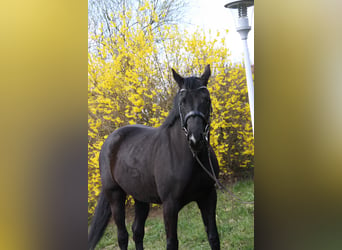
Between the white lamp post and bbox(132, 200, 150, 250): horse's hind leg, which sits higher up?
the white lamp post

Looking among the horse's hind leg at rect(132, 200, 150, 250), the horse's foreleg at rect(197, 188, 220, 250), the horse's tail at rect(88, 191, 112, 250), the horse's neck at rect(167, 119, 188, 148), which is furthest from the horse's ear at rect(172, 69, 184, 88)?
the horse's tail at rect(88, 191, 112, 250)

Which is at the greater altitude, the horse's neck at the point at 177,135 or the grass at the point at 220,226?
the horse's neck at the point at 177,135

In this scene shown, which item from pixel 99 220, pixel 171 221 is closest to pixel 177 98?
pixel 171 221

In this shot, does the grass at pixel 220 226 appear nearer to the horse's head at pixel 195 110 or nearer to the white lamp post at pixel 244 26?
the horse's head at pixel 195 110

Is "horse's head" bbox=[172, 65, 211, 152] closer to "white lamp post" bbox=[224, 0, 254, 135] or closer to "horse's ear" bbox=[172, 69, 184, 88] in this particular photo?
"horse's ear" bbox=[172, 69, 184, 88]

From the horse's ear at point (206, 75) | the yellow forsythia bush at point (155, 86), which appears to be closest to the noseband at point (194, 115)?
the horse's ear at point (206, 75)

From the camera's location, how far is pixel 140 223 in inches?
166

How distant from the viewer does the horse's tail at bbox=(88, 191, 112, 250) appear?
170 inches

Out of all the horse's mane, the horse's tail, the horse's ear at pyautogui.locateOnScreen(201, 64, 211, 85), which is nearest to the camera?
the horse's mane

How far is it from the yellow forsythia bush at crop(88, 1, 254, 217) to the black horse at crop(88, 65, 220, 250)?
13 cm

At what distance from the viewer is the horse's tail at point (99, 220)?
4324 millimetres
